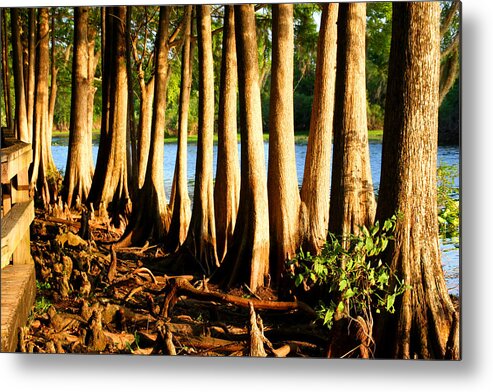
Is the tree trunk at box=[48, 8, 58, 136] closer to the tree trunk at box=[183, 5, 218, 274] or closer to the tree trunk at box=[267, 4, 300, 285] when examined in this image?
the tree trunk at box=[183, 5, 218, 274]

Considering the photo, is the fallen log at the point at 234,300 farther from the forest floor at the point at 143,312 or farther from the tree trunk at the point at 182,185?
the tree trunk at the point at 182,185

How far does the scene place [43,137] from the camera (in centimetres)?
483

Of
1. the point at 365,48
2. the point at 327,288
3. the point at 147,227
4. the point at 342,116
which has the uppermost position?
the point at 365,48

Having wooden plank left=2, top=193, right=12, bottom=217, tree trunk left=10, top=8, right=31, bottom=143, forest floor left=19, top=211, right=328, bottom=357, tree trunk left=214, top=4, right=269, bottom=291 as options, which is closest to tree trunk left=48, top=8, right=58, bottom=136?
tree trunk left=10, top=8, right=31, bottom=143

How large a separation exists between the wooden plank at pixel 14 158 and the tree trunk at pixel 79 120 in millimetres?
252

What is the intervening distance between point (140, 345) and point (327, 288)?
1103 millimetres

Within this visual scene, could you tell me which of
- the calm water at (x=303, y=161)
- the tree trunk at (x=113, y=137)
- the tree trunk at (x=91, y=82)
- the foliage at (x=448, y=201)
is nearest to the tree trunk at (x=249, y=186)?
the calm water at (x=303, y=161)

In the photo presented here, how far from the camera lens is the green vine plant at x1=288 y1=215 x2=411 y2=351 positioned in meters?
4.61

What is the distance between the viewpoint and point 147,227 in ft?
16.5

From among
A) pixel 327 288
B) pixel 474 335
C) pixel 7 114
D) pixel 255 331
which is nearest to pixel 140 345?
pixel 255 331

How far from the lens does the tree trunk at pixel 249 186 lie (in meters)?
4.84

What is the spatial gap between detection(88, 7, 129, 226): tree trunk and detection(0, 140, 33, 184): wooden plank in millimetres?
405

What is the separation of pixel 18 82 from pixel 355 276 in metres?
2.27

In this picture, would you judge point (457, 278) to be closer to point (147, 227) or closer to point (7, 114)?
point (147, 227)
